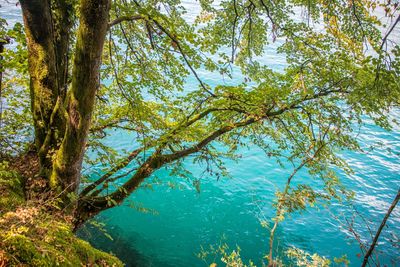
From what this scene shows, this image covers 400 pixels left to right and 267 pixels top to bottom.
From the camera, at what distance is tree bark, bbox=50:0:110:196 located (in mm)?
3652

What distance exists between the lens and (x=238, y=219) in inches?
489

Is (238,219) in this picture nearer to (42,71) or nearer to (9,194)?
(9,194)

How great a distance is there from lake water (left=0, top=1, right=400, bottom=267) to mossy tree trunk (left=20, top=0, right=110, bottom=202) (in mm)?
5351

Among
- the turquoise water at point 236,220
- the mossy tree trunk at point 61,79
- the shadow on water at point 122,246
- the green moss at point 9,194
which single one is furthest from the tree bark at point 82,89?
the shadow on water at point 122,246

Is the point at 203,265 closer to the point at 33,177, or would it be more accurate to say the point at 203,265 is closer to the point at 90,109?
the point at 33,177

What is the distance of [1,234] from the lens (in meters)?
1.95

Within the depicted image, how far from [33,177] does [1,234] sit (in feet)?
13.5

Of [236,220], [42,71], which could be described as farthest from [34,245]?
[236,220]

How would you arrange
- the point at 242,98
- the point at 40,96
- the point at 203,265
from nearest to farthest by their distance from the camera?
the point at 40,96
the point at 242,98
the point at 203,265

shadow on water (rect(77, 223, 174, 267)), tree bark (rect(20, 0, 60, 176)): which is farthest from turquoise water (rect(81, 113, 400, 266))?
tree bark (rect(20, 0, 60, 176))

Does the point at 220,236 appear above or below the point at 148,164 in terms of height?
below

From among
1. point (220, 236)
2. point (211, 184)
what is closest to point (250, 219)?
point (220, 236)

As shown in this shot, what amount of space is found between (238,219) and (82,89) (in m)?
10.1

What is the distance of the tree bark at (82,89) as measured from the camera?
3.65m
